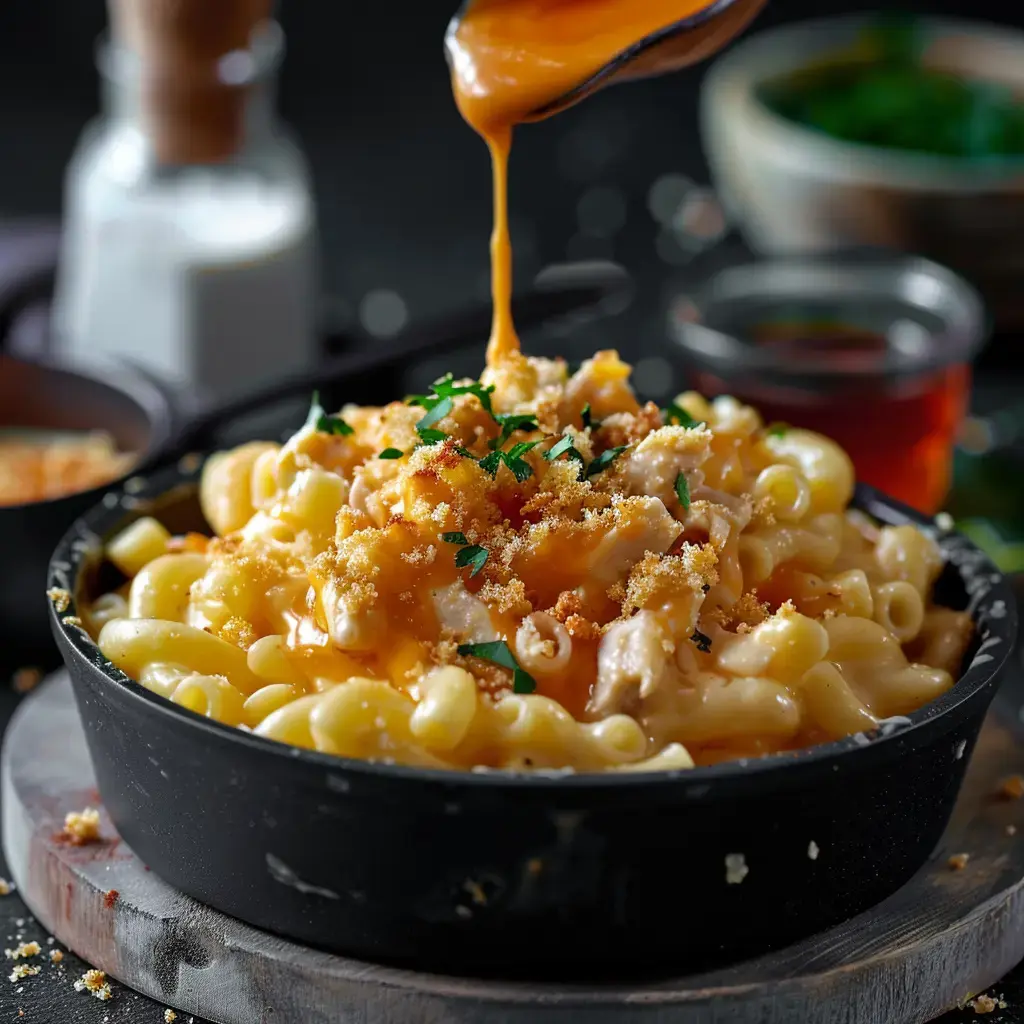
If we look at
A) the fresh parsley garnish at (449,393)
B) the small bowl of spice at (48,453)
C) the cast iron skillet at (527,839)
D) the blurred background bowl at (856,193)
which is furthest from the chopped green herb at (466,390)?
the blurred background bowl at (856,193)

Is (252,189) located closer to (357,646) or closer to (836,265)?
(836,265)

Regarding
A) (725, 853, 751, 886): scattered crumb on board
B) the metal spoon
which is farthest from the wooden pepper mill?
(725, 853, 751, 886): scattered crumb on board

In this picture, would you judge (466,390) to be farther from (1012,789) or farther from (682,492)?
(1012,789)

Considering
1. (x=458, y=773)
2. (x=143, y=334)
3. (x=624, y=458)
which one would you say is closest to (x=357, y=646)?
(x=458, y=773)

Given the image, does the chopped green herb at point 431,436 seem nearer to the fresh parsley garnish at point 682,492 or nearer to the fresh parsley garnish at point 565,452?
the fresh parsley garnish at point 565,452

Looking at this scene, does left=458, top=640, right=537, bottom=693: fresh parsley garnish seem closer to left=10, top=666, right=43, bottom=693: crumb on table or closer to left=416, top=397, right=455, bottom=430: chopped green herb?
left=416, top=397, right=455, bottom=430: chopped green herb

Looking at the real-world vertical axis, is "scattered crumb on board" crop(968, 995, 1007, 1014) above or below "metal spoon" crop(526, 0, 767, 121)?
below
